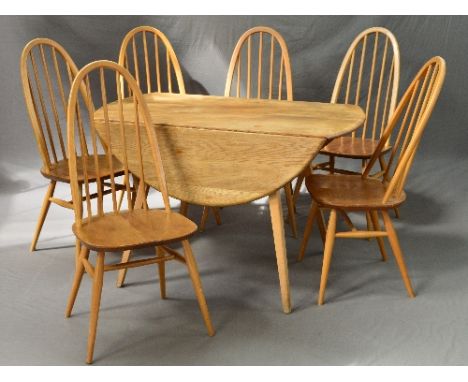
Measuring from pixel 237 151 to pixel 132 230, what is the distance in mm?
500

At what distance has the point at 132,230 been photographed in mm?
2035

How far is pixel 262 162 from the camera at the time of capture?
2201 mm

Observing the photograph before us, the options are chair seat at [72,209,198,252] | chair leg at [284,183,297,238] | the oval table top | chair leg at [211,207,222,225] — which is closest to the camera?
chair seat at [72,209,198,252]

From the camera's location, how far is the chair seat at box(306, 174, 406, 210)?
2.29m

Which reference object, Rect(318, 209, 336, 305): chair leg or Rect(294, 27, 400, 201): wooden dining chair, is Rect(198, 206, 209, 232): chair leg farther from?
Rect(318, 209, 336, 305): chair leg

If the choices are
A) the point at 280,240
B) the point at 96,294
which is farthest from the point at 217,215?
the point at 96,294

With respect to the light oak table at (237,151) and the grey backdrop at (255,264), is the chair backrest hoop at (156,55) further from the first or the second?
the light oak table at (237,151)

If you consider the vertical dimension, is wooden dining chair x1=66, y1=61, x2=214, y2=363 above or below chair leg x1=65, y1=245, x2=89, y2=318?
above

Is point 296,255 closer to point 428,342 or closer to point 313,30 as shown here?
point 428,342

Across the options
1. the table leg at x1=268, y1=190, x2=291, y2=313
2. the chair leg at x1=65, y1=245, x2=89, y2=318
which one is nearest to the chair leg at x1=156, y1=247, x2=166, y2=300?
the chair leg at x1=65, y1=245, x2=89, y2=318

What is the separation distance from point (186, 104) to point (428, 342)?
1.43 metres

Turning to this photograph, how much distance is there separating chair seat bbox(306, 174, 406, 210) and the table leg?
8.1 inches

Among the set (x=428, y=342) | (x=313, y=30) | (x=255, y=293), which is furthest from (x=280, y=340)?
(x=313, y=30)

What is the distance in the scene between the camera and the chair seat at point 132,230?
192 cm
